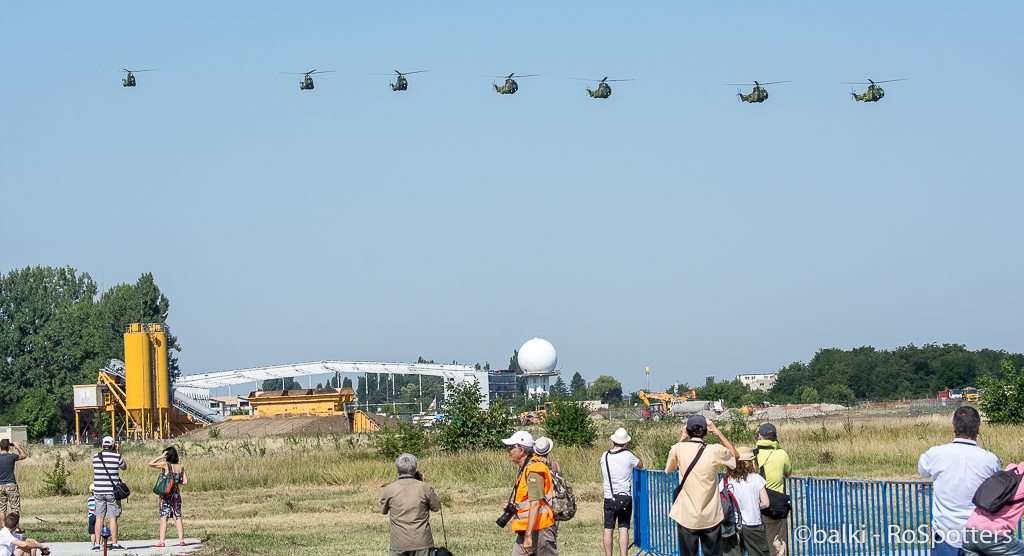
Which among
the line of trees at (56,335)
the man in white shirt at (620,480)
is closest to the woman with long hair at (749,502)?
the man in white shirt at (620,480)

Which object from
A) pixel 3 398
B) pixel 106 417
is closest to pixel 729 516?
pixel 106 417

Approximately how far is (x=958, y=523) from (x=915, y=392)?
122 meters

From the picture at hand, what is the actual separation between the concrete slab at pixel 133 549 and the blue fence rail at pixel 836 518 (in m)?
6.92

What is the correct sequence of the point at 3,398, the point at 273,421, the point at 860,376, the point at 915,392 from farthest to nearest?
the point at 860,376 → the point at 915,392 → the point at 3,398 → the point at 273,421

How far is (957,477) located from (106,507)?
39.6 feet

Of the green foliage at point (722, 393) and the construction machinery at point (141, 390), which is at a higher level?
the construction machinery at point (141, 390)

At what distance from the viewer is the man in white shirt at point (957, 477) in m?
7.32

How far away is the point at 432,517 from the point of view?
61.5ft

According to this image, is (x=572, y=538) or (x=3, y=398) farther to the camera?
(x=3, y=398)

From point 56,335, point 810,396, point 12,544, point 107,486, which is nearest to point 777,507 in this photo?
point 12,544

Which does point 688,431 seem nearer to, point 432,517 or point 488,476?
point 432,517

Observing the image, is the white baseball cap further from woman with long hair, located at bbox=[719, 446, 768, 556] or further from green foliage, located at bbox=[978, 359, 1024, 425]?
green foliage, located at bbox=[978, 359, 1024, 425]

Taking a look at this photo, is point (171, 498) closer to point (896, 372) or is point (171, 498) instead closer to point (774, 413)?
point (774, 413)

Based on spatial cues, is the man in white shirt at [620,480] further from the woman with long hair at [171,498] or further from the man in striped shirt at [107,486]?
the man in striped shirt at [107,486]
